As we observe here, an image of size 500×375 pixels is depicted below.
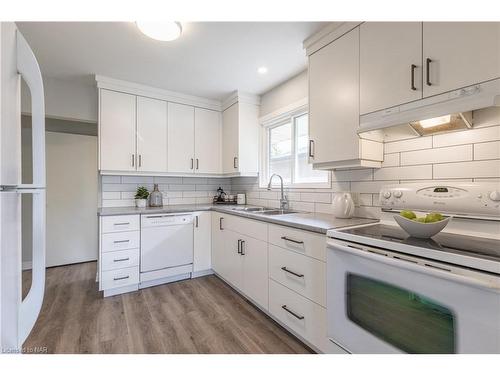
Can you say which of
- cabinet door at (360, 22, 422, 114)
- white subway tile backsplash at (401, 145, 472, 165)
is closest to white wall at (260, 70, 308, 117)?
cabinet door at (360, 22, 422, 114)

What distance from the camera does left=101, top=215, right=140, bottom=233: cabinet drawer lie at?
2383mm

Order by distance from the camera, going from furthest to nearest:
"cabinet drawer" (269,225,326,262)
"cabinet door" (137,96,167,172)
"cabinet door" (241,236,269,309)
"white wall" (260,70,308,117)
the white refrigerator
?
"cabinet door" (137,96,167,172)
"white wall" (260,70,308,117)
"cabinet door" (241,236,269,309)
"cabinet drawer" (269,225,326,262)
the white refrigerator

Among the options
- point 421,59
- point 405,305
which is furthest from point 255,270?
point 421,59

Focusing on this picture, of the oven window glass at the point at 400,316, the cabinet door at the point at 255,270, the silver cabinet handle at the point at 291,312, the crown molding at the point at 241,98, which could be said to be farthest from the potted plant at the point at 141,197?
the oven window glass at the point at 400,316

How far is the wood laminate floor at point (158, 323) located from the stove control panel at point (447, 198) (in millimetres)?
1156

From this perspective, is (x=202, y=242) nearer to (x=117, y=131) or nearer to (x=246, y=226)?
(x=246, y=226)

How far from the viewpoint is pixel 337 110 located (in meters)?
1.73

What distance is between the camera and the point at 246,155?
3.09 m

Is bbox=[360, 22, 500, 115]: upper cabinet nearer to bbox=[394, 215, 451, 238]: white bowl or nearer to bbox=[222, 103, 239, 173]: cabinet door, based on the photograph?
bbox=[394, 215, 451, 238]: white bowl

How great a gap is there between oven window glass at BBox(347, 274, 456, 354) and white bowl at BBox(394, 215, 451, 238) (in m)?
0.28

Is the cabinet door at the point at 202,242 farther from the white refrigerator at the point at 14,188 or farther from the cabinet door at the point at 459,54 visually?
the cabinet door at the point at 459,54

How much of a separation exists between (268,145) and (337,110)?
1.47 metres

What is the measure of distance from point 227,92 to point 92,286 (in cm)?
278

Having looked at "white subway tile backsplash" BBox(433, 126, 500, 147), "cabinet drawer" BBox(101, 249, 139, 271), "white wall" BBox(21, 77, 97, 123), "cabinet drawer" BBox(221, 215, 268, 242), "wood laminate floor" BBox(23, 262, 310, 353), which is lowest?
"wood laminate floor" BBox(23, 262, 310, 353)
